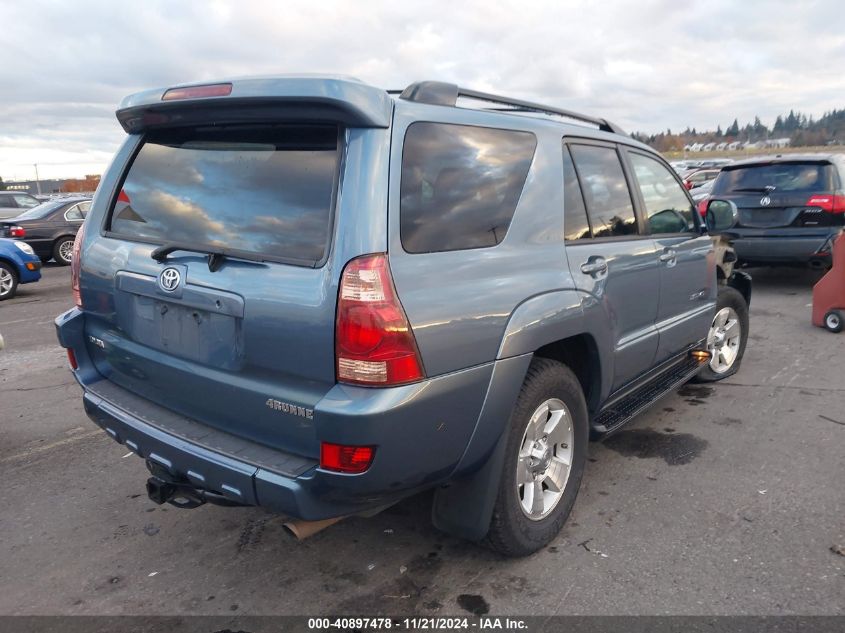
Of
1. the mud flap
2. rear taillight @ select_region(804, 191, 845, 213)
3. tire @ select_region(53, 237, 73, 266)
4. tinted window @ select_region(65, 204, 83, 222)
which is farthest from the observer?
tinted window @ select_region(65, 204, 83, 222)

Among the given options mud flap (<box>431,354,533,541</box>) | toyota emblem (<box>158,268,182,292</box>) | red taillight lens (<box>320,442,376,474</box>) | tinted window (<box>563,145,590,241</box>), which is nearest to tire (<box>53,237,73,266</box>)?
toyota emblem (<box>158,268,182,292</box>)

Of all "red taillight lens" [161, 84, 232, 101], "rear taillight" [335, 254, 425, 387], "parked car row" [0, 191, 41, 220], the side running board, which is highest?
"parked car row" [0, 191, 41, 220]

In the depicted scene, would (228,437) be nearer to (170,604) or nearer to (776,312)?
(170,604)

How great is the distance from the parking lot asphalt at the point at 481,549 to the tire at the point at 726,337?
0.74 meters

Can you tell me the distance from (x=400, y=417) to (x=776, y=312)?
23.7 feet

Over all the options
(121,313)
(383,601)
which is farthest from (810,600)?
(121,313)

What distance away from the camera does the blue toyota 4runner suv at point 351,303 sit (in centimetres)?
227

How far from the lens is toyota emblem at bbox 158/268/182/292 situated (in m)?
2.59

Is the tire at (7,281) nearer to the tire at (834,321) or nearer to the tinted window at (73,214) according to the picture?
the tinted window at (73,214)

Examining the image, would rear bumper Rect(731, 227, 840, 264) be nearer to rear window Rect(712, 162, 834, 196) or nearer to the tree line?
rear window Rect(712, 162, 834, 196)

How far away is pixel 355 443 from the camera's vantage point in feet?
7.20

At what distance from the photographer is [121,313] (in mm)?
2914

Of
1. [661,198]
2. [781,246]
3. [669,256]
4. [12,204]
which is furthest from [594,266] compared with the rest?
[12,204]

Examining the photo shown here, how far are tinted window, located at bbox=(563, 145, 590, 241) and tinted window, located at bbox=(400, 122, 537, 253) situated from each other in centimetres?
33
